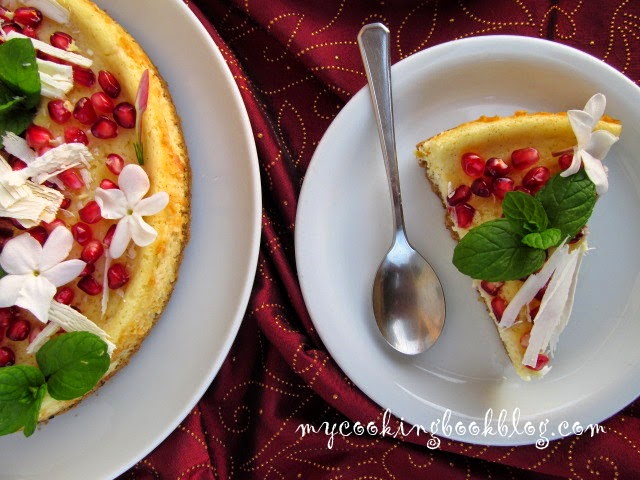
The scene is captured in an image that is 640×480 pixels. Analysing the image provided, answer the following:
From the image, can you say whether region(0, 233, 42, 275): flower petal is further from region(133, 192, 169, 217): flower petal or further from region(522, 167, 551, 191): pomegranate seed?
region(522, 167, 551, 191): pomegranate seed

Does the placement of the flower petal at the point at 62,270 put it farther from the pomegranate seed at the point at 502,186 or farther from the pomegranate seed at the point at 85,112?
the pomegranate seed at the point at 502,186

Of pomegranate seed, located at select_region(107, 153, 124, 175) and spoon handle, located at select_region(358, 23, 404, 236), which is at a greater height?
spoon handle, located at select_region(358, 23, 404, 236)

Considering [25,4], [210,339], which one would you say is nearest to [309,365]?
[210,339]

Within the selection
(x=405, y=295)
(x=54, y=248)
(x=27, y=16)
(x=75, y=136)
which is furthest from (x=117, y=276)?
(x=405, y=295)

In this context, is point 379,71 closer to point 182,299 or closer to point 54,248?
point 182,299

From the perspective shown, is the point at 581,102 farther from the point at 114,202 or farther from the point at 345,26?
the point at 114,202

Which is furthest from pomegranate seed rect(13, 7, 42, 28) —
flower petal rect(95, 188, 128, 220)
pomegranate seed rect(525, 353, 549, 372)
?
pomegranate seed rect(525, 353, 549, 372)
